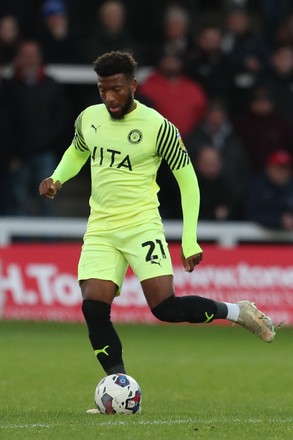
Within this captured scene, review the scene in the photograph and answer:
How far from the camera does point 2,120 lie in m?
16.2

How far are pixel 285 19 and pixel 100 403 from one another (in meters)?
11.5

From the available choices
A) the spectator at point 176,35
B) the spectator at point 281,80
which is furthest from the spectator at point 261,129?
the spectator at point 176,35

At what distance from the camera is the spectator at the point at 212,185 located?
53.8ft

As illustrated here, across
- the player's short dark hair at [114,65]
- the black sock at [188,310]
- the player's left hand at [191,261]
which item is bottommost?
the black sock at [188,310]

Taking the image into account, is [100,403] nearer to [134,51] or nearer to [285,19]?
[134,51]

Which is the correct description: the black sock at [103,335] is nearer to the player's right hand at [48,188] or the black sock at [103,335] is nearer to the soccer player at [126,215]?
the soccer player at [126,215]

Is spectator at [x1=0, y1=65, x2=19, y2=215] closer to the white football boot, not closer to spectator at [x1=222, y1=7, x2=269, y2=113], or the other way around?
spectator at [x1=222, y1=7, x2=269, y2=113]

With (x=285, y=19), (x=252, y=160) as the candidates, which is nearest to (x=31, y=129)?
(x=252, y=160)

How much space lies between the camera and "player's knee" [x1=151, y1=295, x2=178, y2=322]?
8.41 metres

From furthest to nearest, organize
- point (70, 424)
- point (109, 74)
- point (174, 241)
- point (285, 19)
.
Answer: point (285, 19)
point (174, 241)
point (109, 74)
point (70, 424)

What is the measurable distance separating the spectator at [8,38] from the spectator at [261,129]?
3043 mm

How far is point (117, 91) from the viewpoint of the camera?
831cm

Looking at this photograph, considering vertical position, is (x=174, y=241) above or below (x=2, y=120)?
below

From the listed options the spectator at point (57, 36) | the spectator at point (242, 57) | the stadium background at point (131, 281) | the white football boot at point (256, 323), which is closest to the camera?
the white football boot at point (256, 323)
